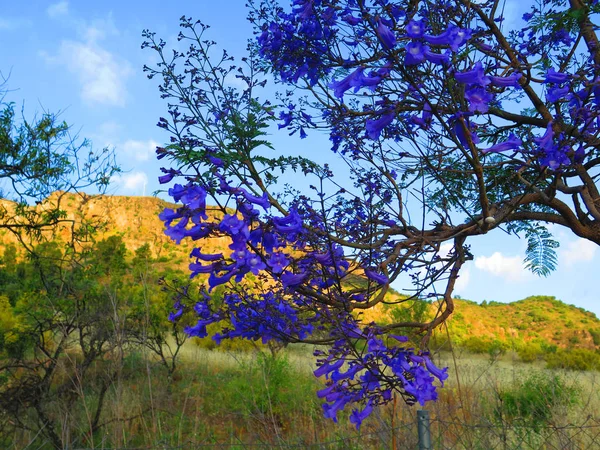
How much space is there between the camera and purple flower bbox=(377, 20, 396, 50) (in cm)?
199

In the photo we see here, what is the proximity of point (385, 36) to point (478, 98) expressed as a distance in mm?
671

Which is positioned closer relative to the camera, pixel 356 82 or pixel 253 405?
pixel 356 82

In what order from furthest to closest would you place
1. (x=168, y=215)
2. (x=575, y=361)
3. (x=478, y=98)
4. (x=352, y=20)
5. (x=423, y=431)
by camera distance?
(x=575, y=361)
(x=352, y=20)
(x=423, y=431)
(x=478, y=98)
(x=168, y=215)

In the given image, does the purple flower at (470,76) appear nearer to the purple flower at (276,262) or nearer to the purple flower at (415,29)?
the purple flower at (415,29)

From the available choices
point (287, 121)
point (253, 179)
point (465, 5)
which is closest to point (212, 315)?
point (253, 179)

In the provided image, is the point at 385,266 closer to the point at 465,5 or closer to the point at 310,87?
the point at 310,87

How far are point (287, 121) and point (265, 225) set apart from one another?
2.10 meters

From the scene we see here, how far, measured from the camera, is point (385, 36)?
2.02 metres

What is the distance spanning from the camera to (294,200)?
379 centimetres

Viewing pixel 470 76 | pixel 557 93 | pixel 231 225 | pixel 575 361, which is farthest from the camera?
pixel 575 361

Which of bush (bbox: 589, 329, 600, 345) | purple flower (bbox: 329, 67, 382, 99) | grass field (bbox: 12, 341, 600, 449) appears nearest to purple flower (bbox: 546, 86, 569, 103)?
purple flower (bbox: 329, 67, 382, 99)

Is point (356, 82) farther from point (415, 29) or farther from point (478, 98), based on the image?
point (478, 98)

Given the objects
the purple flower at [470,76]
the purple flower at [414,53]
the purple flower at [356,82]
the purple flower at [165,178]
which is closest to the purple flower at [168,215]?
the purple flower at [165,178]

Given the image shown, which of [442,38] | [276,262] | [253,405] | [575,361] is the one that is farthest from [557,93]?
[575,361]
